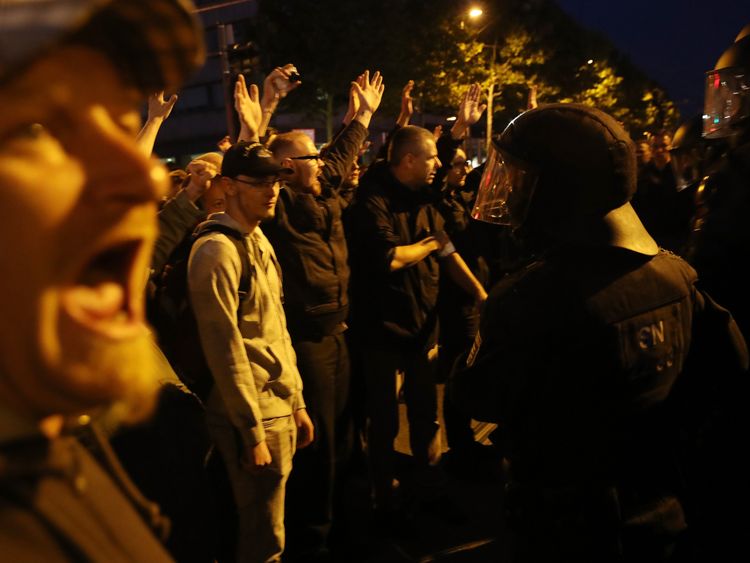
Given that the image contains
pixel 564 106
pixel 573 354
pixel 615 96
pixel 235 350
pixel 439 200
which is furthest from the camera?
pixel 615 96

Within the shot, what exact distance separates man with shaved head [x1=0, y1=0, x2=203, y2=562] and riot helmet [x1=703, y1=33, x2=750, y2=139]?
3.45 metres

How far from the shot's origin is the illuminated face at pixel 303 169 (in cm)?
366

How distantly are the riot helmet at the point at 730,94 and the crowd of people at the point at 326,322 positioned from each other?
0.02m

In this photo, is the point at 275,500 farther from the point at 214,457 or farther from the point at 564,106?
the point at 564,106

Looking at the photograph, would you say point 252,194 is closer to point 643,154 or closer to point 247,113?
point 247,113

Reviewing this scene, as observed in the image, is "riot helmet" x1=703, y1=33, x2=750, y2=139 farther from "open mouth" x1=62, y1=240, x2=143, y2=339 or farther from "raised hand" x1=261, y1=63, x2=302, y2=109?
"open mouth" x1=62, y1=240, x2=143, y2=339

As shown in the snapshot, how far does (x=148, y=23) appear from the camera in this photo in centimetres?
88

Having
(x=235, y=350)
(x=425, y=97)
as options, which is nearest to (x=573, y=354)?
(x=235, y=350)

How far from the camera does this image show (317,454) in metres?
3.53

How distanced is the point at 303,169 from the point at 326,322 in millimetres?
917

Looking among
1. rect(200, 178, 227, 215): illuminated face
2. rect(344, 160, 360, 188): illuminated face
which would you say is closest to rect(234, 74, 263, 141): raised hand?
rect(200, 178, 227, 215): illuminated face

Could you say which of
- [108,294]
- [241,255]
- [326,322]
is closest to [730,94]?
[326,322]

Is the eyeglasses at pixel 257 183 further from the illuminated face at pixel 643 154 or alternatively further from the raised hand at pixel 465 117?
the illuminated face at pixel 643 154

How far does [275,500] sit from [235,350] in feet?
2.44
